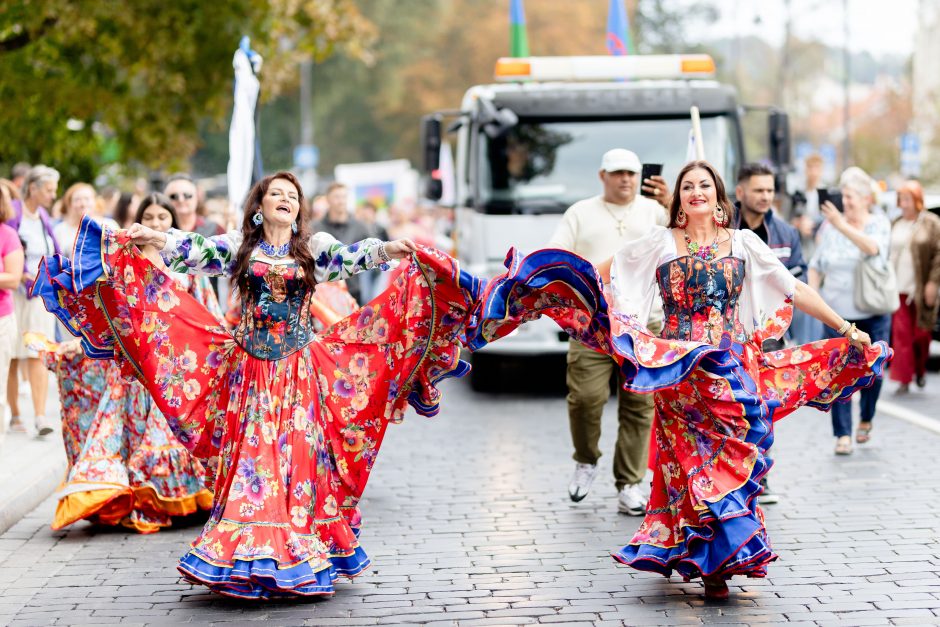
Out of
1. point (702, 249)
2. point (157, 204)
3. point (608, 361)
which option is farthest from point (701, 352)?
point (157, 204)

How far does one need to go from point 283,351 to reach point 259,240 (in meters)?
0.53

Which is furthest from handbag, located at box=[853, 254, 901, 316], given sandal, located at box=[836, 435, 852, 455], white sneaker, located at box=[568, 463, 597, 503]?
white sneaker, located at box=[568, 463, 597, 503]

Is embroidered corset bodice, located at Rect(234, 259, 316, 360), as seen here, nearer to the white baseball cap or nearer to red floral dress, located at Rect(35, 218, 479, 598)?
red floral dress, located at Rect(35, 218, 479, 598)

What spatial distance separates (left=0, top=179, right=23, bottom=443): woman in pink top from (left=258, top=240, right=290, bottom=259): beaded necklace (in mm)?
3423

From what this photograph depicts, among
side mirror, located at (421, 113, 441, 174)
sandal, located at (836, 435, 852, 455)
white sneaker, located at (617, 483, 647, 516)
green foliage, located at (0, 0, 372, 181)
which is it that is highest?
green foliage, located at (0, 0, 372, 181)

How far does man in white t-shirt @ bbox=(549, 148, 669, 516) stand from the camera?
825 cm

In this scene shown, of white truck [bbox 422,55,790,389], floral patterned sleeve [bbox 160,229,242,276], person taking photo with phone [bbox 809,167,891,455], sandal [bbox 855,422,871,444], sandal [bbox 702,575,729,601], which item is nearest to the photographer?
sandal [bbox 702,575,729,601]

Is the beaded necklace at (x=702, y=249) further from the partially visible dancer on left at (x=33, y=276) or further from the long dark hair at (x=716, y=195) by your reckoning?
the partially visible dancer on left at (x=33, y=276)

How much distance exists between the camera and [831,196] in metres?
9.31

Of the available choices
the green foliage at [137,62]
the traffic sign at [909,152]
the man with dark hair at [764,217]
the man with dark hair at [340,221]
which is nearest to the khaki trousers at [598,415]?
the man with dark hair at [764,217]

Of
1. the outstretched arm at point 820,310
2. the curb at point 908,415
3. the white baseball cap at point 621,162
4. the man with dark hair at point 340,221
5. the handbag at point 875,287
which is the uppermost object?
the white baseball cap at point 621,162

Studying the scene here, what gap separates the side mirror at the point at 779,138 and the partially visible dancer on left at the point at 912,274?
1226 mm

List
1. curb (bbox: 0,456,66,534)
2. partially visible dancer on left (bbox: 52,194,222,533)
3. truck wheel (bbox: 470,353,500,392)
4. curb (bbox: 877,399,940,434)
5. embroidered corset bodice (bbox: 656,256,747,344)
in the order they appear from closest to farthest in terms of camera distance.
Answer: embroidered corset bodice (bbox: 656,256,747,344) < partially visible dancer on left (bbox: 52,194,222,533) < curb (bbox: 0,456,66,534) < curb (bbox: 877,399,940,434) < truck wheel (bbox: 470,353,500,392)

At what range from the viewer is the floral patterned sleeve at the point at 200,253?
6.46 m
